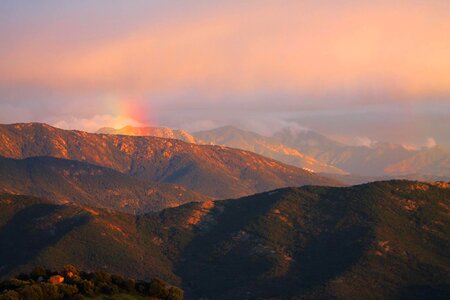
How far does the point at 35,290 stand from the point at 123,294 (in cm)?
2784

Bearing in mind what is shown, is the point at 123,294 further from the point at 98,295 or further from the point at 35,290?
the point at 35,290

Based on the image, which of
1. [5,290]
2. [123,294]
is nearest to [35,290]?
[5,290]

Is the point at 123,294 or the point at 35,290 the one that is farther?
the point at 123,294

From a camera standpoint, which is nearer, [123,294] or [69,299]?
[69,299]

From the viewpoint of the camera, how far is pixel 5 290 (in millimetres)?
182000

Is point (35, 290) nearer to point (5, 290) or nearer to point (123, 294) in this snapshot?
point (5, 290)

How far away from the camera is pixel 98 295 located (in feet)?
634

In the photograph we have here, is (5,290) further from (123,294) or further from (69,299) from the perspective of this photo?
(123,294)

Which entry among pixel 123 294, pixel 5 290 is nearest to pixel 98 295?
pixel 123 294

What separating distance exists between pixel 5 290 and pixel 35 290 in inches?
342

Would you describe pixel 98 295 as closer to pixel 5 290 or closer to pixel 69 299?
pixel 69 299

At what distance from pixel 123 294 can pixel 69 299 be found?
745 inches

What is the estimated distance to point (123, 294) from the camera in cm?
19862

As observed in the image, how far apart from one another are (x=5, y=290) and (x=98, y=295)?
25.2 m
